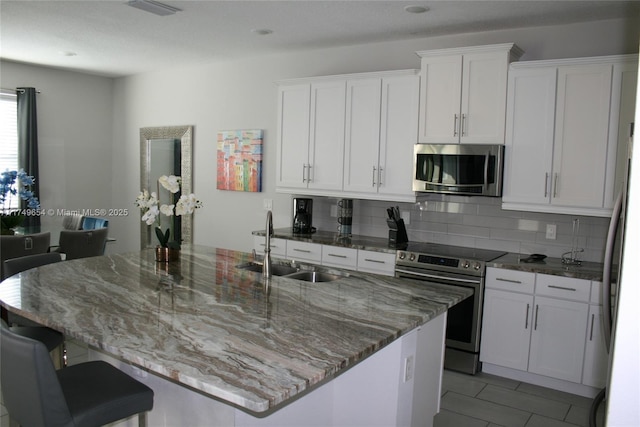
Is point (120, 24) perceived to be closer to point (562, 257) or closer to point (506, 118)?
point (506, 118)

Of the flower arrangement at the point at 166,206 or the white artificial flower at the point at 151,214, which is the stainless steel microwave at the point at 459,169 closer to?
the flower arrangement at the point at 166,206

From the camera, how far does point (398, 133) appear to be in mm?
4500

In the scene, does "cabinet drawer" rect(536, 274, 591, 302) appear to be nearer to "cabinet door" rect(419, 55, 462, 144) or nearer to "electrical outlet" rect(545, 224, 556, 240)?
"electrical outlet" rect(545, 224, 556, 240)

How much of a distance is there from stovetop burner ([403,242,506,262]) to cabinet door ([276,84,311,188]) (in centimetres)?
132

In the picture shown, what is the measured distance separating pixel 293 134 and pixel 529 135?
7.28ft

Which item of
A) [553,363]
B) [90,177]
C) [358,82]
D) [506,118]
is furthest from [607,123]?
[90,177]

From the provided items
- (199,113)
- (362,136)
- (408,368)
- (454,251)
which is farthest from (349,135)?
(408,368)

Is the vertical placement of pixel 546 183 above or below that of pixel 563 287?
above

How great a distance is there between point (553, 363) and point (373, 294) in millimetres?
1862

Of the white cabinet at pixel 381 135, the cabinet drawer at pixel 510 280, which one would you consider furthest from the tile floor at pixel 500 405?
the white cabinet at pixel 381 135

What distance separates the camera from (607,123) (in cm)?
363

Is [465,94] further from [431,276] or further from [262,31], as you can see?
[262,31]

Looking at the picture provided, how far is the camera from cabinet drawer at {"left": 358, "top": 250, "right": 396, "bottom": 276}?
435cm

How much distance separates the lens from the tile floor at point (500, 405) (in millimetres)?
3285
